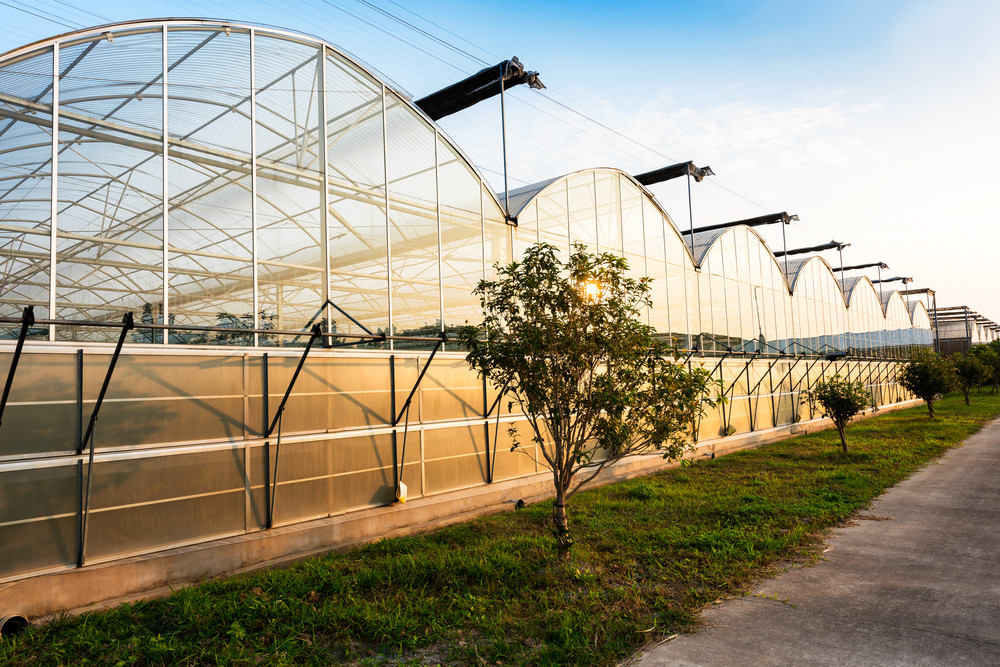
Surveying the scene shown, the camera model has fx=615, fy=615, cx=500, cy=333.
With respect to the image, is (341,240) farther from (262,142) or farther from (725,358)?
(725,358)

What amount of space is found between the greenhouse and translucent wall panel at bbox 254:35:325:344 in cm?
4

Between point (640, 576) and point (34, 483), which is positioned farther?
point (640, 576)

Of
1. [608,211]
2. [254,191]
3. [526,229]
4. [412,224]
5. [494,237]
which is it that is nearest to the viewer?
[254,191]

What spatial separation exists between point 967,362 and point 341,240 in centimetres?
4626

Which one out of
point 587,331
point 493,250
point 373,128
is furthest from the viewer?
point 493,250

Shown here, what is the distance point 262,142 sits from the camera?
11.0m

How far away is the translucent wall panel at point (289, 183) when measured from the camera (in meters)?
10.7

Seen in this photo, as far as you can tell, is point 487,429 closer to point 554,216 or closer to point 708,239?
point 554,216

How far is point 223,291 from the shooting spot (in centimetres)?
998

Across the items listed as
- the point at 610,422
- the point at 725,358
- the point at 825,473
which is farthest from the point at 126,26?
the point at 725,358

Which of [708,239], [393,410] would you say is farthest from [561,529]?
[708,239]

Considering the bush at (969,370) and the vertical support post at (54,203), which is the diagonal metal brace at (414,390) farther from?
the bush at (969,370)

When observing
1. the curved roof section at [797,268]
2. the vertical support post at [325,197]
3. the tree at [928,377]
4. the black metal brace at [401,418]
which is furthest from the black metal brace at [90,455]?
the tree at [928,377]

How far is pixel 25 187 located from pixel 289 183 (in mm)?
4008
